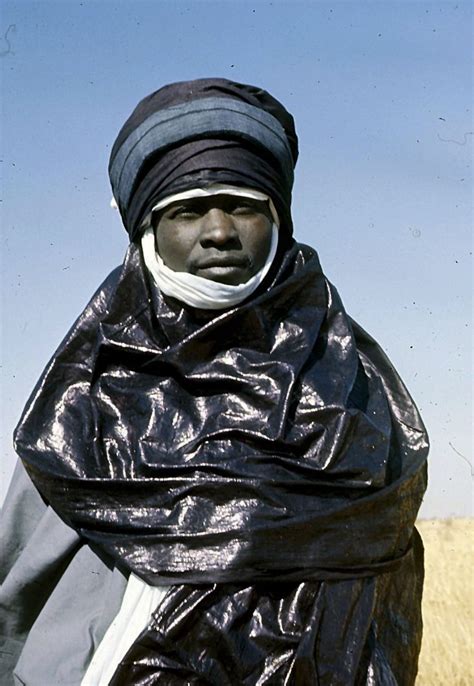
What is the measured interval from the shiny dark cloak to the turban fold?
0.23 m

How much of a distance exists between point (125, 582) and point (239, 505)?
47 cm

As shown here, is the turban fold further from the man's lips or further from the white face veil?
the man's lips

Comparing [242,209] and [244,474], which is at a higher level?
[242,209]

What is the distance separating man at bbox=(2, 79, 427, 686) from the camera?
5.37 metres

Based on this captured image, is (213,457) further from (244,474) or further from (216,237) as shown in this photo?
(216,237)

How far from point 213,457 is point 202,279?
1.91ft

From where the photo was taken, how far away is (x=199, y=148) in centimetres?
570

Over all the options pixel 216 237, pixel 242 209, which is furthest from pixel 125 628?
pixel 242 209

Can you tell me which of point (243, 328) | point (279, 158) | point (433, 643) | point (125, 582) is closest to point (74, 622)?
point (125, 582)

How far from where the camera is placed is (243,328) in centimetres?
574

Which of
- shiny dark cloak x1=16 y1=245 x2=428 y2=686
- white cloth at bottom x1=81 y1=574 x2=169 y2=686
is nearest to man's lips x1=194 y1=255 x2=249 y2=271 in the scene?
shiny dark cloak x1=16 y1=245 x2=428 y2=686

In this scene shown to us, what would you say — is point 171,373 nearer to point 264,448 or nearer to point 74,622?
point 264,448

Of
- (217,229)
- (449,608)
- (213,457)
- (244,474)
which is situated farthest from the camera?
(449,608)

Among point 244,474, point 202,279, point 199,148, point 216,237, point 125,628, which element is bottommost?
point 125,628
